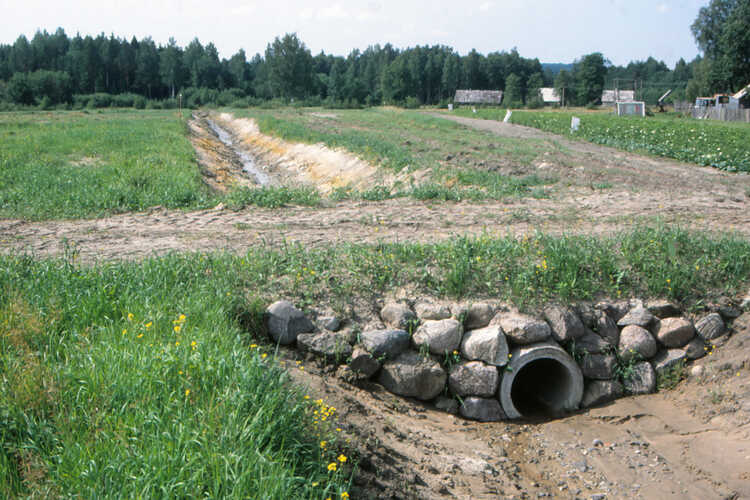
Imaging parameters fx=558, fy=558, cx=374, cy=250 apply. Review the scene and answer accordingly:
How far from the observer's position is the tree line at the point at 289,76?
72812 mm

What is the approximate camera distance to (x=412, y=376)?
6.18 meters

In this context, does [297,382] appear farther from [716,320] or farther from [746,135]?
[746,135]

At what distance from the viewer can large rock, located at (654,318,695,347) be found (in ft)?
22.1

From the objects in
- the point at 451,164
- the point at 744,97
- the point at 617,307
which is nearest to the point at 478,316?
the point at 617,307

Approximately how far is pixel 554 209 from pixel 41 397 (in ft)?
28.6

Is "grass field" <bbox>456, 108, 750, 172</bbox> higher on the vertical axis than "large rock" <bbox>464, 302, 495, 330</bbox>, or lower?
higher

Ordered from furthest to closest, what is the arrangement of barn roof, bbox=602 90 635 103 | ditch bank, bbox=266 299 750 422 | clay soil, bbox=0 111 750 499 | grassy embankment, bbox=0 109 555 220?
1. barn roof, bbox=602 90 635 103
2. grassy embankment, bbox=0 109 555 220
3. ditch bank, bbox=266 299 750 422
4. clay soil, bbox=0 111 750 499

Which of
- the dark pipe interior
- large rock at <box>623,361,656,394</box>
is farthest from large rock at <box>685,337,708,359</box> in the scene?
the dark pipe interior

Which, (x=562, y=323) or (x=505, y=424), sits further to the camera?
(x=562, y=323)

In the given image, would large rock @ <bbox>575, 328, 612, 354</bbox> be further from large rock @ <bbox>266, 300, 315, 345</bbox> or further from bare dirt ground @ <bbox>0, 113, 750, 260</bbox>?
large rock @ <bbox>266, 300, 315, 345</bbox>

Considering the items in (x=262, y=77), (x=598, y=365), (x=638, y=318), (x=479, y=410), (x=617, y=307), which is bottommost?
(x=479, y=410)

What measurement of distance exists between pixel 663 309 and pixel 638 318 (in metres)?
0.39

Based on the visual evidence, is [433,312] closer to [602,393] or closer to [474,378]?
[474,378]

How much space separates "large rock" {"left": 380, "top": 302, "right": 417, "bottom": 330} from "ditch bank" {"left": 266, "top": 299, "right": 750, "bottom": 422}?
0.5 inches
